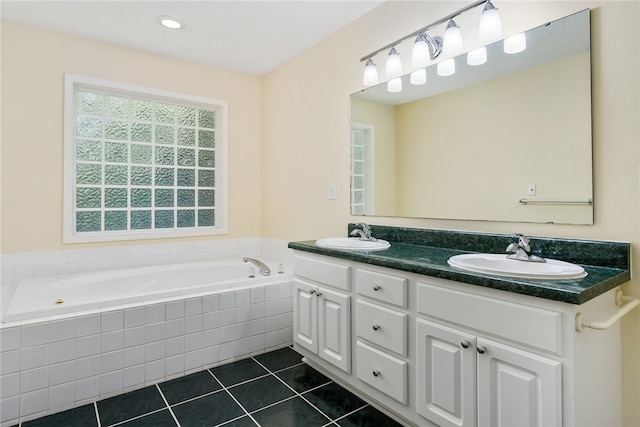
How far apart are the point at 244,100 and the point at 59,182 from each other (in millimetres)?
1792

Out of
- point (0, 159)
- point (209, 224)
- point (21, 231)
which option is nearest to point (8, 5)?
point (0, 159)

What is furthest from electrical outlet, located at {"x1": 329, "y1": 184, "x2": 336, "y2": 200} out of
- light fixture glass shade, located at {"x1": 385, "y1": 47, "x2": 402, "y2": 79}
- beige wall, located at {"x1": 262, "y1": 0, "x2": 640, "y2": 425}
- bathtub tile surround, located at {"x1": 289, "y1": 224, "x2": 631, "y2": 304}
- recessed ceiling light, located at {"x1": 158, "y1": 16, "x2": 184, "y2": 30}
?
recessed ceiling light, located at {"x1": 158, "y1": 16, "x2": 184, "y2": 30}

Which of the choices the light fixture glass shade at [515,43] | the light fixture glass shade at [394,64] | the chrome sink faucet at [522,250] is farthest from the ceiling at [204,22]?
the chrome sink faucet at [522,250]

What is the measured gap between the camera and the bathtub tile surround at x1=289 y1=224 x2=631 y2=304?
1.17 metres

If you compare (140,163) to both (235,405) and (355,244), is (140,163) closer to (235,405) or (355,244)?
(355,244)

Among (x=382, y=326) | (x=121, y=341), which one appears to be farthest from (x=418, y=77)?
(x=121, y=341)

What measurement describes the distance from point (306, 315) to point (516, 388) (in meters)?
1.29

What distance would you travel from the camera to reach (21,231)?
2662 mm

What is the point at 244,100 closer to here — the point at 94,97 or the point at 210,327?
the point at 94,97

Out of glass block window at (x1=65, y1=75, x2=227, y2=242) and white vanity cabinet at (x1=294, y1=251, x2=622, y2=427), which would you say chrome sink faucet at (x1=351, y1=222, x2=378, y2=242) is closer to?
white vanity cabinet at (x1=294, y1=251, x2=622, y2=427)

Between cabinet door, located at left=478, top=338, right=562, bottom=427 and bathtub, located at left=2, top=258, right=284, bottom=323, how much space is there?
1.67 m

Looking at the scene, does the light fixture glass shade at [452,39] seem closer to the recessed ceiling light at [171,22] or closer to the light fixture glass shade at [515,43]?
the light fixture glass shade at [515,43]

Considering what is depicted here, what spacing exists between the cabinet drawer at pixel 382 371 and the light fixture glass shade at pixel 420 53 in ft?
5.25

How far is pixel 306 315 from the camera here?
7.47ft
